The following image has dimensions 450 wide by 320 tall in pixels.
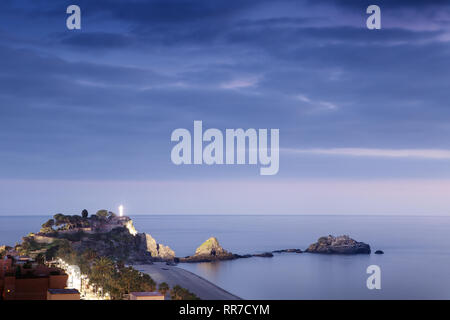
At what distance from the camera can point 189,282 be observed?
77.2m

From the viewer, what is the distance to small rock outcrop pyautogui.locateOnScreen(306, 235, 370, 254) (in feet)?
409

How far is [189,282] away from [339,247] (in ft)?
187

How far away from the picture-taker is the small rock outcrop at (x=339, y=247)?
12462cm

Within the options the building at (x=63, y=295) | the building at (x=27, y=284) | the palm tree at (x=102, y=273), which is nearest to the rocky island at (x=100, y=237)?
the palm tree at (x=102, y=273)

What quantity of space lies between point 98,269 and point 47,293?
2186cm

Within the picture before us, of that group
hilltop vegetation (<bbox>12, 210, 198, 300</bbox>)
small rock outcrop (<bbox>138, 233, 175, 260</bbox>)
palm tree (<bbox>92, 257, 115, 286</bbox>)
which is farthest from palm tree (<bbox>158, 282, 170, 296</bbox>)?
small rock outcrop (<bbox>138, 233, 175, 260</bbox>)

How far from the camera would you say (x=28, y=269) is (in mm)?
32781

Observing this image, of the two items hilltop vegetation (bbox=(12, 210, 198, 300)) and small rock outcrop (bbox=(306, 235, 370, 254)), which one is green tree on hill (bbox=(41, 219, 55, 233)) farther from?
small rock outcrop (bbox=(306, 235, 370, 254))

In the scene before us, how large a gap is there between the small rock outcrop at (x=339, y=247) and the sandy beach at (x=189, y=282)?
→ 47584mm

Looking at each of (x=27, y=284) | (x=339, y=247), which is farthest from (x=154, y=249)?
(x=27, y=284)

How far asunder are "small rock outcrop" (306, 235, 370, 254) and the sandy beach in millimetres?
47584

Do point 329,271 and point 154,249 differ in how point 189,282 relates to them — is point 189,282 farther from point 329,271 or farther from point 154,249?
point 329,271

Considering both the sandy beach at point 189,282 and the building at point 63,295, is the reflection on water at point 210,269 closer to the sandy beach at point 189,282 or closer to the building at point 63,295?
the sandy beach at point 189,282
